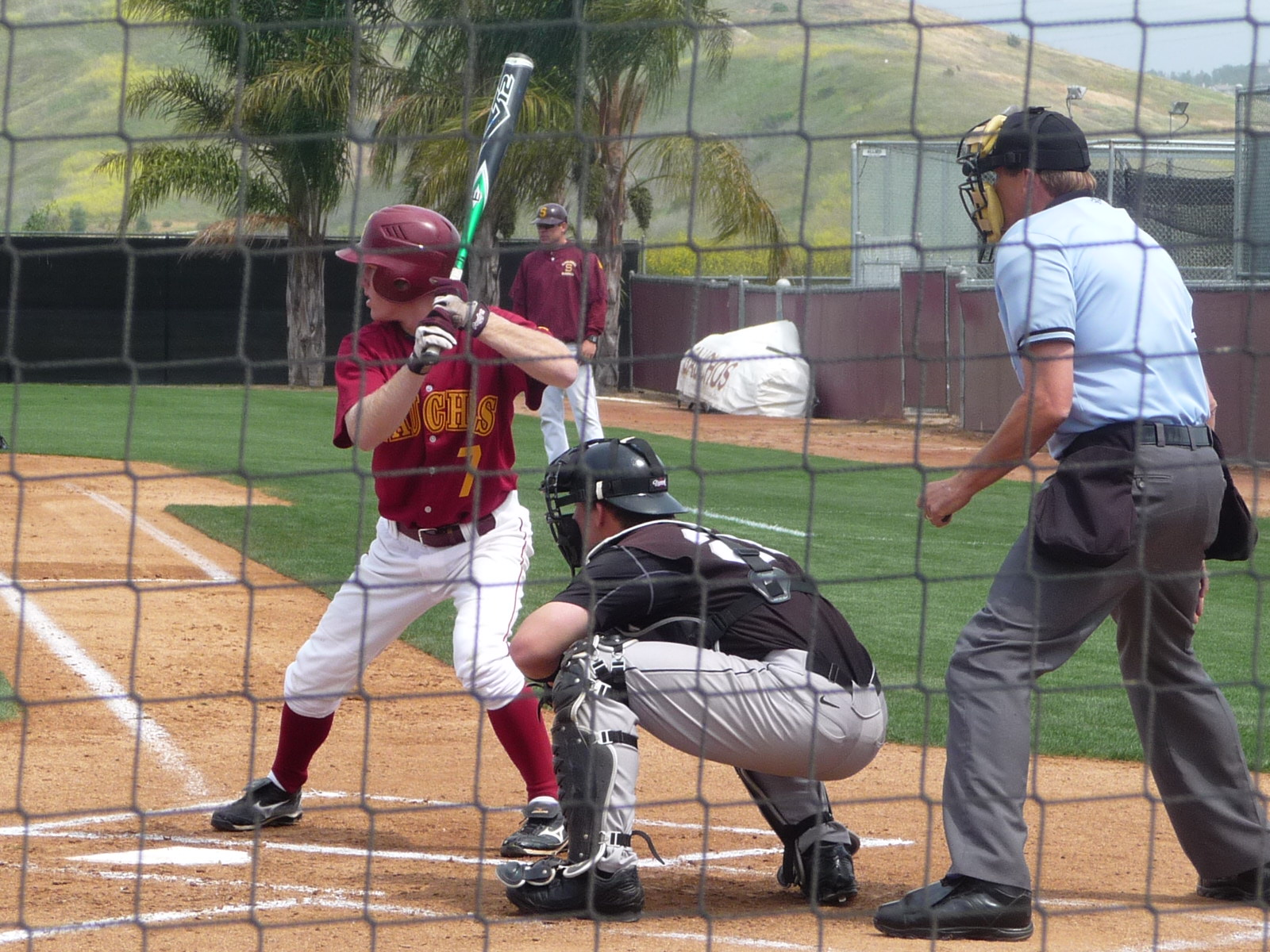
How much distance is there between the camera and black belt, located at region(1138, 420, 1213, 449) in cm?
343

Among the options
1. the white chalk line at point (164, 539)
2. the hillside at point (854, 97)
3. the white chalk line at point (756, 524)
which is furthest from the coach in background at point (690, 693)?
the hillside at point (854, 97)

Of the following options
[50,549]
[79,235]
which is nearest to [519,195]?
[79,235]

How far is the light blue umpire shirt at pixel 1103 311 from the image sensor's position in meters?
3.35

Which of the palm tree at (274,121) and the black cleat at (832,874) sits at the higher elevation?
the palm tree at (274,121)

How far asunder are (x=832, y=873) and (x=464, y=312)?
1648 mm

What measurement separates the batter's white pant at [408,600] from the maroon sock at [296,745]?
0.13 feet

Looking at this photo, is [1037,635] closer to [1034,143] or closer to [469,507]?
[1034,143]

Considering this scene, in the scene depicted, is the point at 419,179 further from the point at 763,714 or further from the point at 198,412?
the point at 763,714

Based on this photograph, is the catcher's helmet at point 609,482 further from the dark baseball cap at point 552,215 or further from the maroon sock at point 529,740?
the dark baseball cap at point 552,215

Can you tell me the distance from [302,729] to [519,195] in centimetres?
1644

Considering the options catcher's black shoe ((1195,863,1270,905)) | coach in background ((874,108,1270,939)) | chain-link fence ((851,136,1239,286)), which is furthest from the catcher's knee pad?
chain-link fence ((851,136,1239,286))

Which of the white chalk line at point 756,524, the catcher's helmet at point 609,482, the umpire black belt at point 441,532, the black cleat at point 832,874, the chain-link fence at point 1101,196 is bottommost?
the white chalk line at point 756,524

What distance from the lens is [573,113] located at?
18.9 m

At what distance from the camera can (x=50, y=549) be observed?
28.8ft
